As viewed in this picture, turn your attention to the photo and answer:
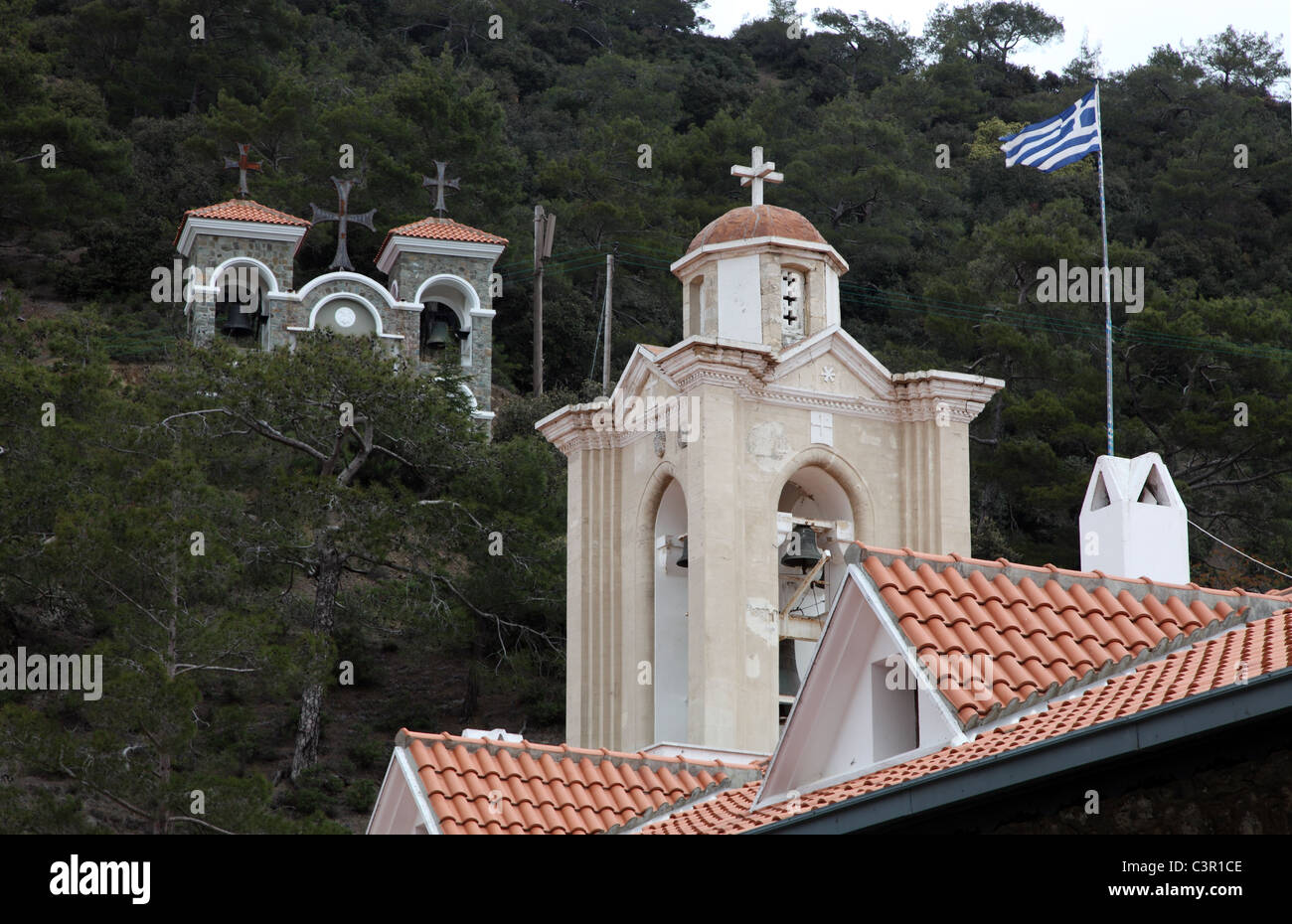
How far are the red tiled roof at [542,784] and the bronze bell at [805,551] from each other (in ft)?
18.3

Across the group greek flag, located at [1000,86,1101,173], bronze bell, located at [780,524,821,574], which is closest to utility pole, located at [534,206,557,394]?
greek flag, located at [1000,86,1101,173]

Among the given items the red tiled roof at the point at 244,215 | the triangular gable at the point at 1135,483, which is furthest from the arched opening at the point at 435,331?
the triangular gable at the point at 1135,483

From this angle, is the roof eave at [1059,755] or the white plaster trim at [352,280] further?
the white plaster trim at [352,280]

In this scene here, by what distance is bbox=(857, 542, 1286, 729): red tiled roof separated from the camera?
11.9 meters

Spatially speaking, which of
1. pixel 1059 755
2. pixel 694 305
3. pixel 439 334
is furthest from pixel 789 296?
pixel 439 334

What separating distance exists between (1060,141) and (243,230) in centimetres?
2776

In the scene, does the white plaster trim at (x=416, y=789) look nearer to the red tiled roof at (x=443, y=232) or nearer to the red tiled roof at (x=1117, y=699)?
the red tiled roof at (x=1117, y=699)

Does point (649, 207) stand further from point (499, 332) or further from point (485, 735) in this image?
point (485, 735)

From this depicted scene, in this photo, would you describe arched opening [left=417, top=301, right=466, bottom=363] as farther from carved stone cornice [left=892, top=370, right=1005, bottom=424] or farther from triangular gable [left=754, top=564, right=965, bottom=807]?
triangular gable [left=754, top=564, right=965, bottom=807]

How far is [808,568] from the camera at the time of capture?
22234 millimetres

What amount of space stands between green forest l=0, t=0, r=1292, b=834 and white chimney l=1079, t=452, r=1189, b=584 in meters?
13.4

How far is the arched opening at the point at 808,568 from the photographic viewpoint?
2184 cm

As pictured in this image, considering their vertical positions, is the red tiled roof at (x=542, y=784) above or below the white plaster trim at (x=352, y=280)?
below
